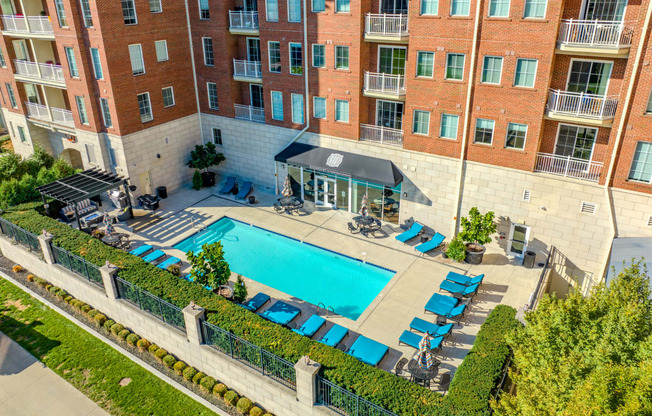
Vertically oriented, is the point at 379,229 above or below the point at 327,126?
below

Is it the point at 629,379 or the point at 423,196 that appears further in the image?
the point at 423,196

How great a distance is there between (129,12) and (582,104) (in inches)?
991

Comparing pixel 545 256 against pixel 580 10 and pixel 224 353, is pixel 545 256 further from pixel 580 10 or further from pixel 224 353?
pixel 224 353

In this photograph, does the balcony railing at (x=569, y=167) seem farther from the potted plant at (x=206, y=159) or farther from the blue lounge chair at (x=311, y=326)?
the potted plant at (x=206, y=159)

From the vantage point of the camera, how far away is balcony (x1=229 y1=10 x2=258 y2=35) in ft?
94.3

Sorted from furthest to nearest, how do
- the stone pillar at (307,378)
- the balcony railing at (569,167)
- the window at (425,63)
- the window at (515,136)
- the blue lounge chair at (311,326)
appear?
the window at (425,63)
the window at (515,136)
the balcony railing at (569,167)
the blue lounge chair at (311,326)
the stone pillar at (307,378)

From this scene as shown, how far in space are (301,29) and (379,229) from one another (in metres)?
12.5

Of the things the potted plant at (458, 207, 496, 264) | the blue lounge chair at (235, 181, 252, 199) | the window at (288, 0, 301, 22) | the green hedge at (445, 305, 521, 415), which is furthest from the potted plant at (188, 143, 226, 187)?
the green hedge at (445, 305, 521, 415)

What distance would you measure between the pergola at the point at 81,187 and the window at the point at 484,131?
20.3 meters

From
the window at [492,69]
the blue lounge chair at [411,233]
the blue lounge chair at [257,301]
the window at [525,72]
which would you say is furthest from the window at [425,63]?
the blue lounge chair at [257,301]

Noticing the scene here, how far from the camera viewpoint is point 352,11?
24.3 m

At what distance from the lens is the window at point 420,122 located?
2425 cm

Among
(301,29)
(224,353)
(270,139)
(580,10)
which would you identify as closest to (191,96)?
(270,139)

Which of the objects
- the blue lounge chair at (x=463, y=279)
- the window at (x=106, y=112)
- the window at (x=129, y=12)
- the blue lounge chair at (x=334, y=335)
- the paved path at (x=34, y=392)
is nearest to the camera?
the paved path at (x=34, y=392)
